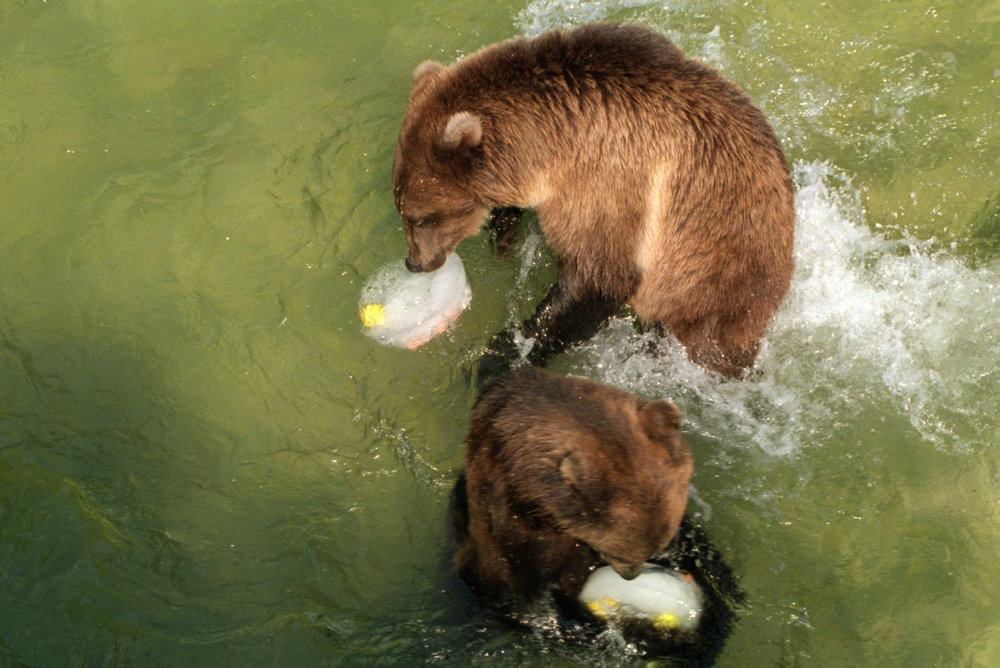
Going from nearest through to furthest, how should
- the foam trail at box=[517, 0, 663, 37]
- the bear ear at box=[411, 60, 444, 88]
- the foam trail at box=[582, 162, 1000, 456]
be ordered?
the bear ear at box=[411, 60, 444, 88] < the foam trail at box=[582, 162, 1000, 456] < the foam trail at box=[517, 0, 663, 37]

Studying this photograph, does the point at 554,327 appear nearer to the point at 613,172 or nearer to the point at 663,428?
the point at 613,172

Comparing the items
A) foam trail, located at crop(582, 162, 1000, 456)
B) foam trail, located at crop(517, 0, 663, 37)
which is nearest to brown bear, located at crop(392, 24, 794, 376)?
foam trail, located at crop(582, 162, 1000, 456)

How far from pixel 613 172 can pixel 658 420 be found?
1.28 m

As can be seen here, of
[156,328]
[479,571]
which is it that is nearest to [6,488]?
[156,328]

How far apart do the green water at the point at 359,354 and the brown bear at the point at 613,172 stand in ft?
2.02

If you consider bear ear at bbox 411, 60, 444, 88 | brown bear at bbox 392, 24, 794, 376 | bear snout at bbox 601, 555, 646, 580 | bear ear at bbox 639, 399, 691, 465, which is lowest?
bear snout at bbox 601, 555, 646, 580

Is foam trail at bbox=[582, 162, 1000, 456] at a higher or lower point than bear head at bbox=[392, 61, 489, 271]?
lower

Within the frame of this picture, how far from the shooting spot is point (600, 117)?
13.6 ft

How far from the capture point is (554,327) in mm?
4863

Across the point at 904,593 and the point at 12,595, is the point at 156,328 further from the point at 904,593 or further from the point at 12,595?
the point at 904,593

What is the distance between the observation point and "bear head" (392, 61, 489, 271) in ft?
13.2

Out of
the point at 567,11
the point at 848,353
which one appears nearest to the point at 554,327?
the point at 848,353

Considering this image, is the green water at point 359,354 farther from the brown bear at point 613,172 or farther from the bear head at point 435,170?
the bear head at point 435,170

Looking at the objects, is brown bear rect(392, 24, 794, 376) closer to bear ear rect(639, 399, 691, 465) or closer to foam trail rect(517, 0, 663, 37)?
bear ear rect(639, 399, 691, 465)
